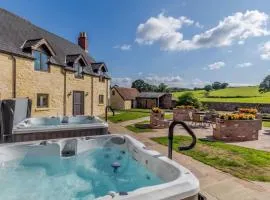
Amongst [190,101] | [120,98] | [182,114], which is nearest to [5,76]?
[182,114]

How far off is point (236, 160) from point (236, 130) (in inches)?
161

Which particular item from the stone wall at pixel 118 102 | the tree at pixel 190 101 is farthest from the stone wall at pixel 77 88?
the stone wall at pixel 118 102

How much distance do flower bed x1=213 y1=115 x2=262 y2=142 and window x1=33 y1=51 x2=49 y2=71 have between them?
12143mm

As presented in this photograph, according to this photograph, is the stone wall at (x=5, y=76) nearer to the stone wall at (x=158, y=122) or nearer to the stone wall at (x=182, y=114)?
the stone wall at (x=158, y=122)

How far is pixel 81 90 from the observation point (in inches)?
772

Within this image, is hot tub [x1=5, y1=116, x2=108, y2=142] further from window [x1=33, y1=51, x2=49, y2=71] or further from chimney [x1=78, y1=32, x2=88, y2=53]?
chimney [x1=78, y1=32, x2=88, y2=53]

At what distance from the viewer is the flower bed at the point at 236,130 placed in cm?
1037

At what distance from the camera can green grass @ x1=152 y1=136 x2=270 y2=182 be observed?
5551mm

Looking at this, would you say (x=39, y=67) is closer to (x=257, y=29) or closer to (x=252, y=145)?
(x=252, y=145)

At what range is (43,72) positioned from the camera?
15172 mm

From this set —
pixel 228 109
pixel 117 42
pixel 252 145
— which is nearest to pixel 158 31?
pixel 117 42

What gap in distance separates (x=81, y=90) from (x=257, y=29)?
14481mm

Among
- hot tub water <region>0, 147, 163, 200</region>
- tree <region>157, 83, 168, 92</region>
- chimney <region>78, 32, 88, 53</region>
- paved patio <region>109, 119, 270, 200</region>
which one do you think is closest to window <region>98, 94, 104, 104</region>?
chimney <region>78, 32, 88, 53</region>

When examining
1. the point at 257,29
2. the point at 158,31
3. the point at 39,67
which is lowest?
the point at 39,67
